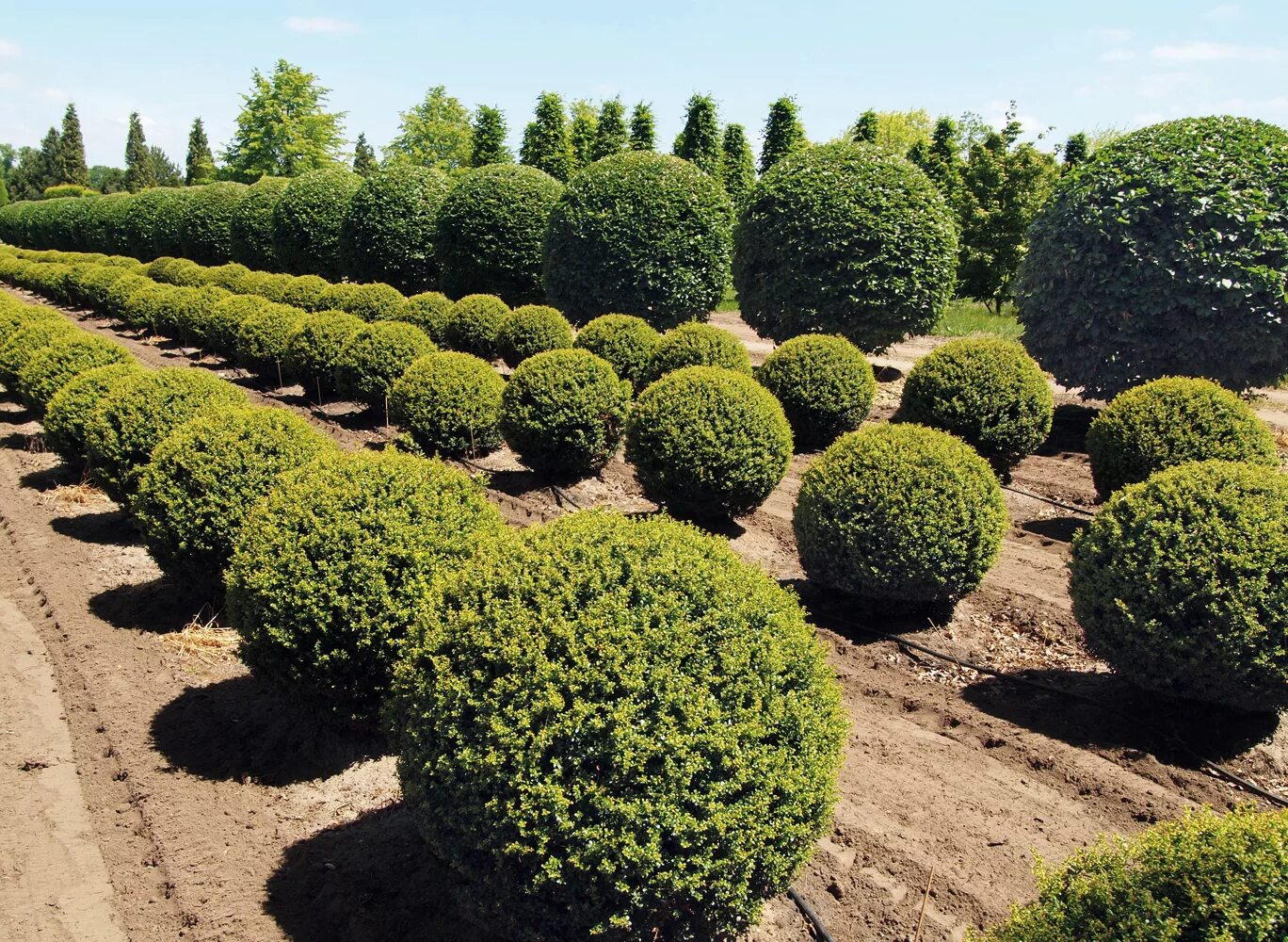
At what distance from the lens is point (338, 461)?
190 inches

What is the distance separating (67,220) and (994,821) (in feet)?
175

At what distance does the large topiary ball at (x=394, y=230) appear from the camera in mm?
20656

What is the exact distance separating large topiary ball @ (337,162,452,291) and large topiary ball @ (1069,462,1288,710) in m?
18.1

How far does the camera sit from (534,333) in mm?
13047

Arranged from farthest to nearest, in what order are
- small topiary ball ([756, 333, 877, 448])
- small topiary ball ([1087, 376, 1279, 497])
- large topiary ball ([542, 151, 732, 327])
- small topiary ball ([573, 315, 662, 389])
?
large topiary ball ([542, 151, 732, 327]) → small topiary ball ([573, 315, 662, 389]) → small topiary ball ([756, 333, 877, 448]) → small topiary ball ([1087, 376, 1279, 497])

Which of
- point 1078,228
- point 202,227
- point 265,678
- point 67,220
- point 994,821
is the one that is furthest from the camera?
point 67,220

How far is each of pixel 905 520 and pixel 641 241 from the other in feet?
32.2

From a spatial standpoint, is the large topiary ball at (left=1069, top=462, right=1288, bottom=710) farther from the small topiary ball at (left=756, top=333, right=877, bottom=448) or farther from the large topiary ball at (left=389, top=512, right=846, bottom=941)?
the small topiary ball at (left=756, top=333, right=877, bottom=448)

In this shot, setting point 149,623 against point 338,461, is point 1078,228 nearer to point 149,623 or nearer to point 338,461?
point 338,461

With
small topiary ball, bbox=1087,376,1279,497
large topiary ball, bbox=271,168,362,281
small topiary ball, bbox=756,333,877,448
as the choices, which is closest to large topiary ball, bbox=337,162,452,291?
large topiary ball, bbox=271,168,362,281

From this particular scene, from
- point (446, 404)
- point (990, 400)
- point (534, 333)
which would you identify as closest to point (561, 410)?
point (446, 404)

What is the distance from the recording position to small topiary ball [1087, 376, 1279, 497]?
759 cm

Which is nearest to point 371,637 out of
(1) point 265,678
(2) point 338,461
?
(1) point 265,678

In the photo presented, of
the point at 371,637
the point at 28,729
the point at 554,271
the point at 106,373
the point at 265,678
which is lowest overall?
the point at 28,729
